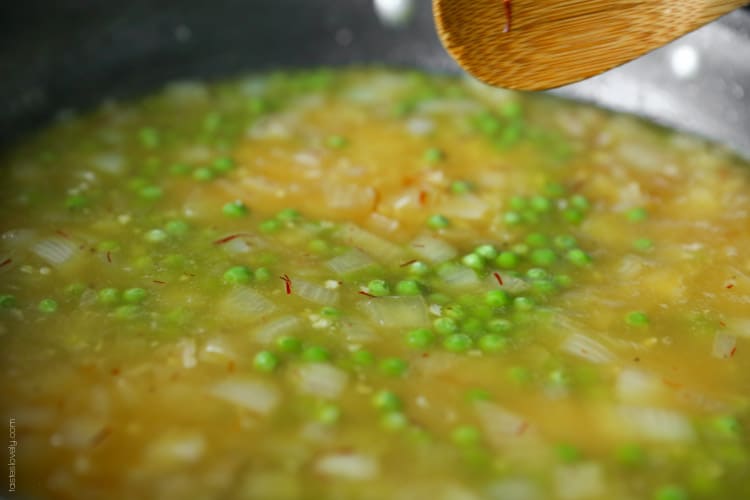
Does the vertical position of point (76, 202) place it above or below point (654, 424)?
above

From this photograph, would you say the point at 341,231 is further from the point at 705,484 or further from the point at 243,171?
the point at 705,484

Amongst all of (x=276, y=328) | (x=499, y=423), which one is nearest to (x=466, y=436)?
(x=499, y=423)

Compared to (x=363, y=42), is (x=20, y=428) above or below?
below

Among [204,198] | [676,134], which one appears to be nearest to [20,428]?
[204,198]

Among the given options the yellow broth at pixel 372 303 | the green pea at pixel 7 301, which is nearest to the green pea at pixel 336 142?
the yellow broth at pixel 372 303

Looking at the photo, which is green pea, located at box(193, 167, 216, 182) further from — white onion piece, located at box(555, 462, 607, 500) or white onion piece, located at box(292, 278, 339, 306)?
white onion piece, located at box(555, 462, 607, 500)

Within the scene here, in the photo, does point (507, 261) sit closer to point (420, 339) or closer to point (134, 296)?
point (420, 339)

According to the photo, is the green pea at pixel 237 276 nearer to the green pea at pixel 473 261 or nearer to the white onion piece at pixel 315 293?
the white onion piece at pixel 315 293
